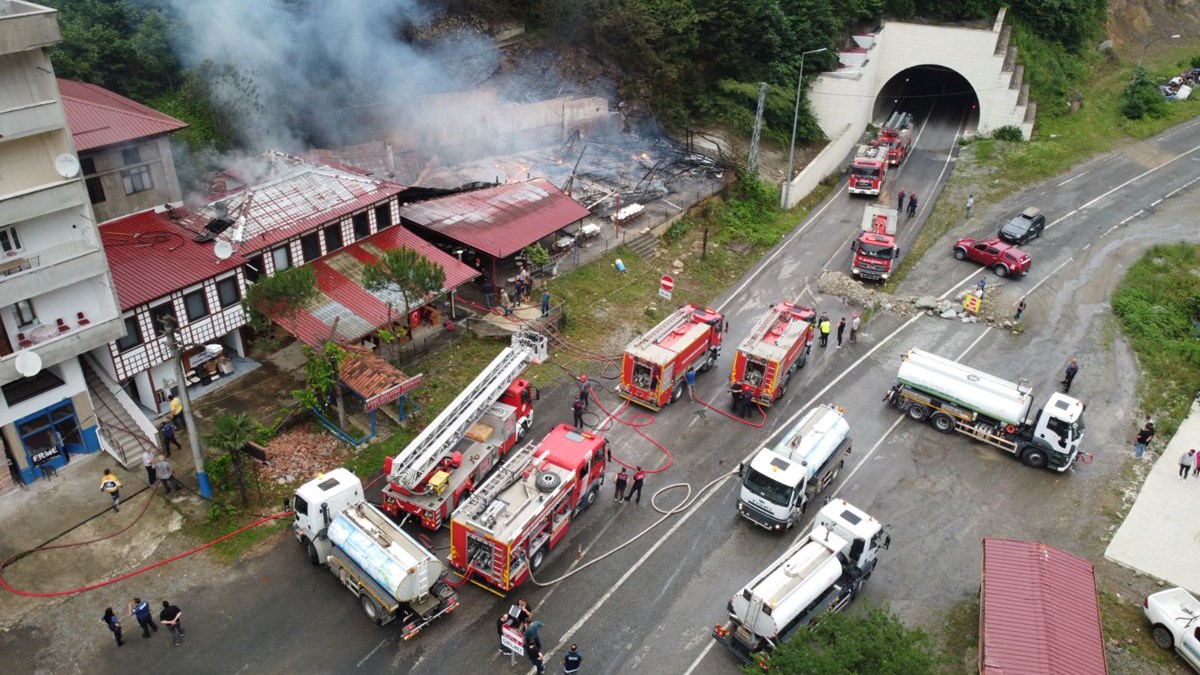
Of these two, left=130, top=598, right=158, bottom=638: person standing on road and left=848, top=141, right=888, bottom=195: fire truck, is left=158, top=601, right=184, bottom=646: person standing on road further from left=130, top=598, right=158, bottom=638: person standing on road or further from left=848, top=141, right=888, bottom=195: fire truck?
left=848, top=141, right=888, bottom=195: fire truck

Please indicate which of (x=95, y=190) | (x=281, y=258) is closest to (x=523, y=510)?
(x=281, y=258)

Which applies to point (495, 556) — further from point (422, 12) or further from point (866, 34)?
point (866, 34)

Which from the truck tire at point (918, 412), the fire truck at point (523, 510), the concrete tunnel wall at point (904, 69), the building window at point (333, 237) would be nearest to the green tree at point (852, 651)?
the fire truck at point (523, 510)

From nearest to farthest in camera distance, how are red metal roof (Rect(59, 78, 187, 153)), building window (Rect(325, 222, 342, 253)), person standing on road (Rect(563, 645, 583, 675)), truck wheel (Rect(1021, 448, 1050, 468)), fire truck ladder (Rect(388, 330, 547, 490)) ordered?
person standing on road (Rect(563, 645, 583, 675)), fire truck ladder (Rect(388, 330, 547, 490)), red metal roof (Rect(59, 78, 187, 153)), truck wheel (Rect(1021, 448, 1050, 468)), building window (Rect(325, 222, 342, 253))

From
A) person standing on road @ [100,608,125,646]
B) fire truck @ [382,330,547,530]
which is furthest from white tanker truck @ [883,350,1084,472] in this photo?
person standing on road @ [100,608,125,646]

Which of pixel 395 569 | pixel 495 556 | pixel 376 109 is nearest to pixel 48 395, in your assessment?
pixel 395 569
